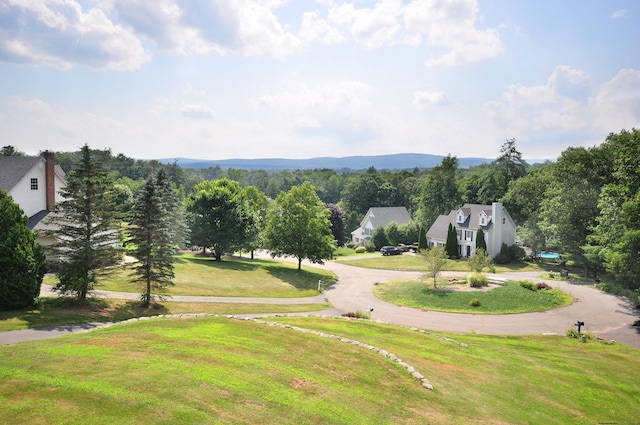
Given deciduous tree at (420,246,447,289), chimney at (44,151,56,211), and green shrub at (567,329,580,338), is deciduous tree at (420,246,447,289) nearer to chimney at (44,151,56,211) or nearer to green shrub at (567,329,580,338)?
green shrub at (567,329,580,338)

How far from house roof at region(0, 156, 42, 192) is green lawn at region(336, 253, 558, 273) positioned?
40.6 metres

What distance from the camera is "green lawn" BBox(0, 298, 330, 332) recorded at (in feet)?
74.8

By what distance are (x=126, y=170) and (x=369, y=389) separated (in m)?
153

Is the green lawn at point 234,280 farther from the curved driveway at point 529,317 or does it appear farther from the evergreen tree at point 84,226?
the evergreen tree at point 84,226

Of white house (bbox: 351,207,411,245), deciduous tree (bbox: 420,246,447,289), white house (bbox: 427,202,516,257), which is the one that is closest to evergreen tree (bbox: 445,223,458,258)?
white house (bbox: 427,202,516,257)

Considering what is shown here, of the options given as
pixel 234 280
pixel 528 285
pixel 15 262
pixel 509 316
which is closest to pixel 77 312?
pixel 15 262

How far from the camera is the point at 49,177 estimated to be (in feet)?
132

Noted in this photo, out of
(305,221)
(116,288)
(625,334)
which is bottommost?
(625,334)

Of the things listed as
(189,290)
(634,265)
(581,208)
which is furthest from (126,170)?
(634,265)

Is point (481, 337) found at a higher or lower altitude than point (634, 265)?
lower

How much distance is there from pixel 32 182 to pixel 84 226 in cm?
1658

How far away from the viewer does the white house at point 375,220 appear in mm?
87569

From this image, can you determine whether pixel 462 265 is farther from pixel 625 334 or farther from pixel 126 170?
pixel 126 170

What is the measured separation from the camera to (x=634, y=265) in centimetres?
3438
